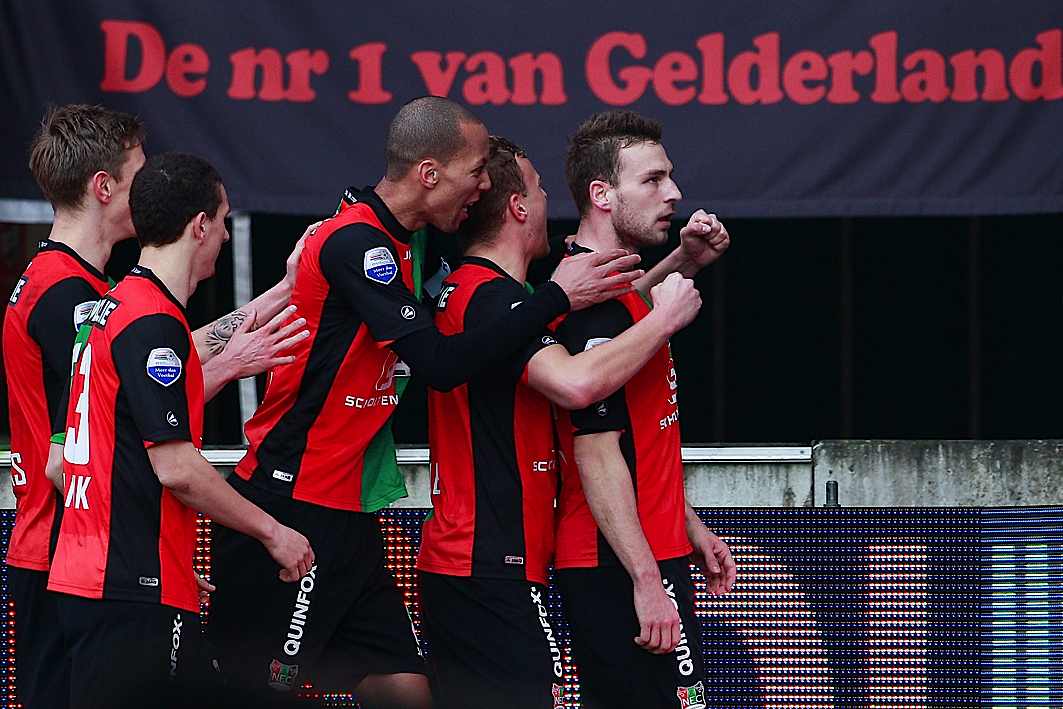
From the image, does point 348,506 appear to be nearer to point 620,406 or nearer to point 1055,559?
point 620,406

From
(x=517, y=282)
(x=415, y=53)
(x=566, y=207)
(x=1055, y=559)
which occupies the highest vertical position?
(x=415, y=53)

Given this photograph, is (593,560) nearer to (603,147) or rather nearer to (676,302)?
(676,302)

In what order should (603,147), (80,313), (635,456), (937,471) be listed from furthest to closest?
1. (937,471)
2. (603,147)
3. (80,313)
4. (635,456)

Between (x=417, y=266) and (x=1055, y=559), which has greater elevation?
(x=417, y=266)

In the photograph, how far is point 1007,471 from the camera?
4.97 metres

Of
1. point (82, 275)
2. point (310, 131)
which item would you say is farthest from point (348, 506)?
point (310, 131)

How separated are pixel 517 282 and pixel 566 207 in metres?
2.46

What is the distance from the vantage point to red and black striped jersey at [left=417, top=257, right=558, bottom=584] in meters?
3.79

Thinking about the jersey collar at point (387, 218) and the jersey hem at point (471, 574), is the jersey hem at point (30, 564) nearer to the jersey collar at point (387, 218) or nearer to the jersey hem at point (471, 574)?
the jersey hem at point (471, 574)

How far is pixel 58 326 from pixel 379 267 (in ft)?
3.00

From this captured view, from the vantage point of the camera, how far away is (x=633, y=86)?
638 cm

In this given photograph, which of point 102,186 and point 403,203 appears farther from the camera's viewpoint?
point 102,186

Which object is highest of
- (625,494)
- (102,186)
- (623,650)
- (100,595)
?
(102,186)

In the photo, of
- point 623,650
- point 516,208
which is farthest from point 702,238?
point 623,650
